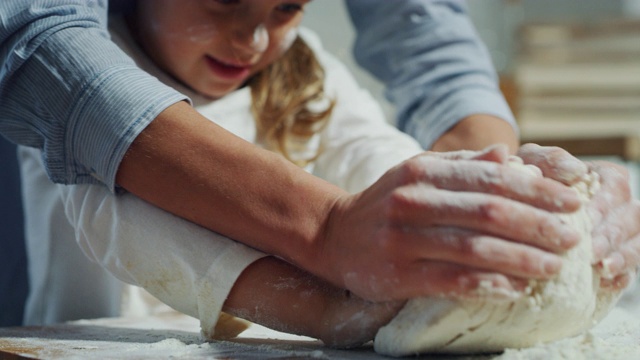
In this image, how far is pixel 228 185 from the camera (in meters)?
0.59

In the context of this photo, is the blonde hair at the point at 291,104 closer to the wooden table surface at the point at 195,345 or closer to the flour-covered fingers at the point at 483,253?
the wooden table surface at the point at 195,345

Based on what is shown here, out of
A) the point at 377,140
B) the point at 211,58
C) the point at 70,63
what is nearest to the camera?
the point at 70,63

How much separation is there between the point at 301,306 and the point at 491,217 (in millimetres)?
175

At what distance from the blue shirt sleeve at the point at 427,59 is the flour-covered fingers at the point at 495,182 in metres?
0.54

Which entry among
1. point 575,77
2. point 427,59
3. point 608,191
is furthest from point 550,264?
point 575,77

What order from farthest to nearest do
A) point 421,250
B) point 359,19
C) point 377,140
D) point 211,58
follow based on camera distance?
1. point 359,19
2. point 377,140
3. point 211,58
4. point 421,250

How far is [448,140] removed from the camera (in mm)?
1034

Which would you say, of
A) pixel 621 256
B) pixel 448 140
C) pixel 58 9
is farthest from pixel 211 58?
pixel 621 256

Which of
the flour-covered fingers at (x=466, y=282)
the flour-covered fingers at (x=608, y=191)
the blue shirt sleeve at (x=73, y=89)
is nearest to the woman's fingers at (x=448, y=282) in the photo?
the flour-covered fingers at (x=466, y=282)

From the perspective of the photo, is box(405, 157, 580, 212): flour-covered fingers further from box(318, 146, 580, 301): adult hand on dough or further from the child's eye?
the child's eye

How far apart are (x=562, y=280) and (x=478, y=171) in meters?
0.09

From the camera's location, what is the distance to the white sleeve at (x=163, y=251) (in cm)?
61

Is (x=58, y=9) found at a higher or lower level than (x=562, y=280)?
higher

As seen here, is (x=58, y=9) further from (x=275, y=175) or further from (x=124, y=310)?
(x=124, y=310)
